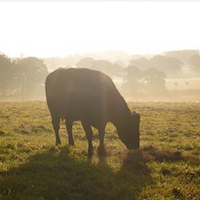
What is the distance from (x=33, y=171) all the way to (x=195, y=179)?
537 cm

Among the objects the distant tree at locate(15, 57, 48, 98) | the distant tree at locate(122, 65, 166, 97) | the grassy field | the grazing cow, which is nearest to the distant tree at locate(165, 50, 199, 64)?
the distant tree at locate(122, 65, 166, 97)

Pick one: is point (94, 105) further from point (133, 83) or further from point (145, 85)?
point (145, 85)

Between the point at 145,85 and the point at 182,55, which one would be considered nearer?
the point at 145,85

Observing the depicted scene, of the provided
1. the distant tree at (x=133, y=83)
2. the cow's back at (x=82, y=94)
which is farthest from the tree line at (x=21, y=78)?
the cow's back at (x=82, y=94)

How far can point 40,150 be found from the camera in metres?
10.2

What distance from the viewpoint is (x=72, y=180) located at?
7.23m

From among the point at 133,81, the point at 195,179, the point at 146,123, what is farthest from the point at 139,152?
the point at 133,81

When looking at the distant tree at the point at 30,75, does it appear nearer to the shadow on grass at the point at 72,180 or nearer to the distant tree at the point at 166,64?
the shadow on grass at the point at 72,180

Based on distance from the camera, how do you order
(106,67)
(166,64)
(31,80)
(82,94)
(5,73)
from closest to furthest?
1. (82,94)
2. (5,73)
3. (31,80)
4. (106,67)
5. (166,64)

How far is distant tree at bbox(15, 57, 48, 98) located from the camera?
65.2m

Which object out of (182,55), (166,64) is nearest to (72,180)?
(166,64)

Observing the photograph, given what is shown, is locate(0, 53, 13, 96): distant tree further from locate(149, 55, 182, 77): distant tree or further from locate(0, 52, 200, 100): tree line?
locate(149, 55, 182, 77): distant tree

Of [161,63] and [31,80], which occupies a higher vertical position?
[161,63]

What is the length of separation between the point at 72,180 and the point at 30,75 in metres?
63.1
